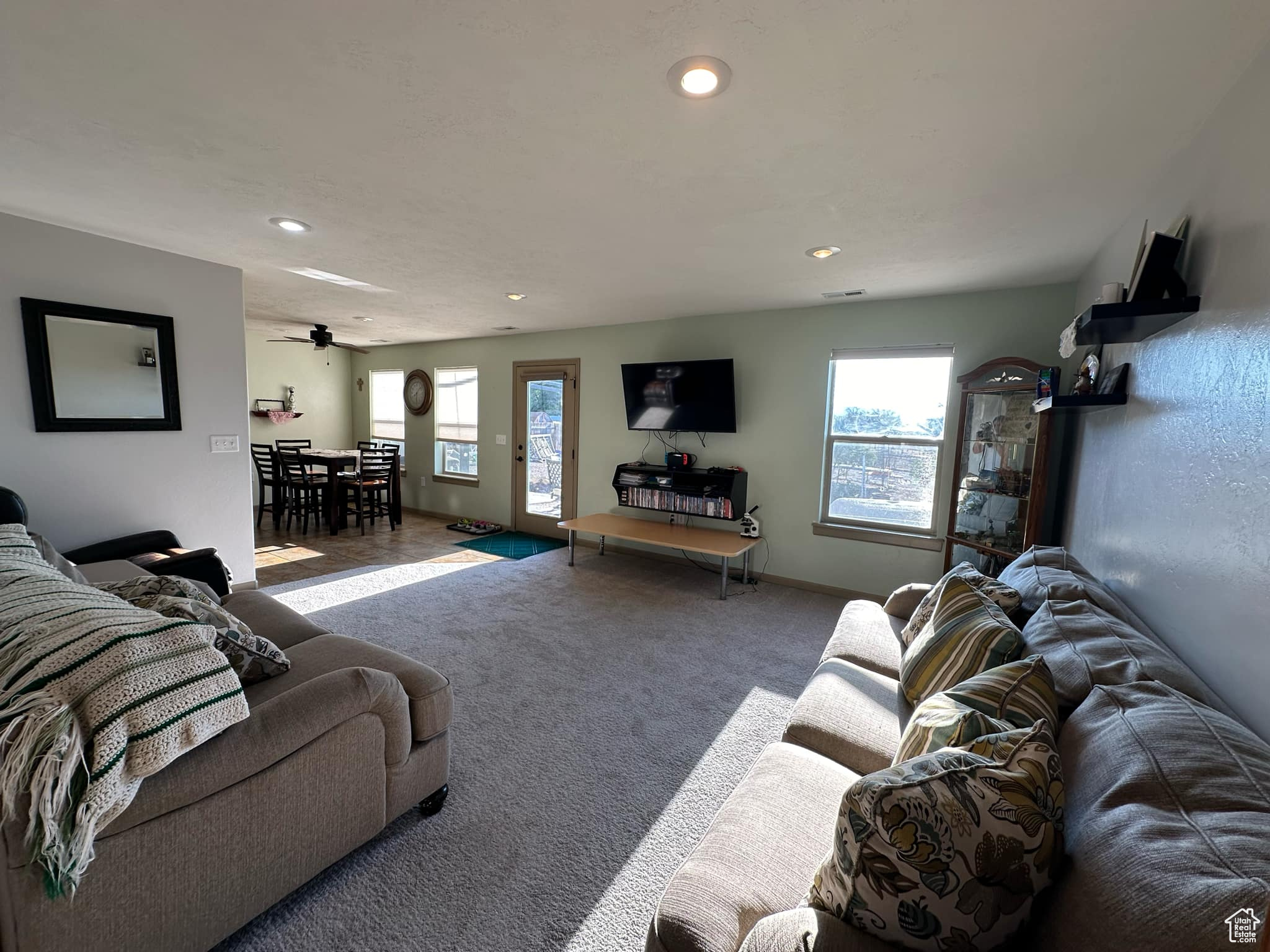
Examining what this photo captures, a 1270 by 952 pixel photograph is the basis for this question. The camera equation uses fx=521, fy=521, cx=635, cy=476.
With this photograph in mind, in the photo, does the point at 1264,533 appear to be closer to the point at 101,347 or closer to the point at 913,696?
the point at 913,696

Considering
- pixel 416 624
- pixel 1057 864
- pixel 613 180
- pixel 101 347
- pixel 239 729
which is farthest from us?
pixel 416 624

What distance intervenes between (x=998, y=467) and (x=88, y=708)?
165 inches

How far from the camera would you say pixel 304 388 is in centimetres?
736

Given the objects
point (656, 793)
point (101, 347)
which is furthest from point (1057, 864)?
point (101, 347)

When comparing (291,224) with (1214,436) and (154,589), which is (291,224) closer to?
(154,589)

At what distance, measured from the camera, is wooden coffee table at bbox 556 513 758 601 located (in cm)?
410

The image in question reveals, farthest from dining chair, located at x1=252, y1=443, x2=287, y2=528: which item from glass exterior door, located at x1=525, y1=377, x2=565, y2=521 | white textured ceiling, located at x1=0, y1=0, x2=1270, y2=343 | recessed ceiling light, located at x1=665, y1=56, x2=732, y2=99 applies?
recessed ceiling light, located at x1=665, y1=56, x2=732, y2=99

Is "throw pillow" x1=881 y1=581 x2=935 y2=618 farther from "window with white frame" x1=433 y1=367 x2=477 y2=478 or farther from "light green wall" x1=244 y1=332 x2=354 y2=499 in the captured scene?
A: "light green wall" x1=244 y1=332 x2=354 y2=499

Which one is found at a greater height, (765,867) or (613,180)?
(613,180)

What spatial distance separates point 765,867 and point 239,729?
1283 mm

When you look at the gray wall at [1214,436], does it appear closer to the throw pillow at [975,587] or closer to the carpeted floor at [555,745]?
the throw pillow at [975,587]

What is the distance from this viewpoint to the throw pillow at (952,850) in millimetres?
777

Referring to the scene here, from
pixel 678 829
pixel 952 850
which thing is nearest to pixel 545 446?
pixel 678 829

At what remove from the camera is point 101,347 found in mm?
3104
